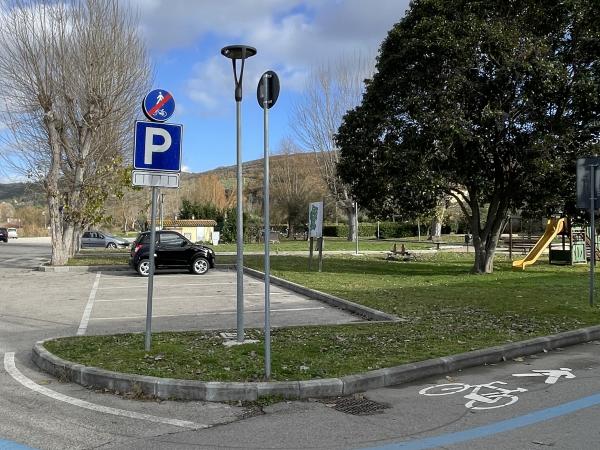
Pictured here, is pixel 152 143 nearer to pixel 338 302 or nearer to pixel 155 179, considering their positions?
pixel 155 179

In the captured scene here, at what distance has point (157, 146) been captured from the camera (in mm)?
7230

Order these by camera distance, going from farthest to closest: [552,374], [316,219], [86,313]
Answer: [316,219] < [86,313] < [552,374]

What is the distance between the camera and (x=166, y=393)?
5.76m

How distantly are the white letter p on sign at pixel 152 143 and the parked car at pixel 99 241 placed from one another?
39.3 meters

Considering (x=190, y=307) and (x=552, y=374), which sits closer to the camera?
(x=552, y=374)

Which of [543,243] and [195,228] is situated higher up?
[195,228]

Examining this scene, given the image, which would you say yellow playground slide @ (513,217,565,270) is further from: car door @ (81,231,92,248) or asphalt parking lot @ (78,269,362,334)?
car door @ (81,231,92,248)

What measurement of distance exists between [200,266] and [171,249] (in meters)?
1.20

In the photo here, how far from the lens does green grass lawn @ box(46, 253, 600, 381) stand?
6.51 metres

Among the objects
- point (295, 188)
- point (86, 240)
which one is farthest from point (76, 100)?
point (295, 188)

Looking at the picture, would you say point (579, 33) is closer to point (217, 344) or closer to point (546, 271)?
point (546, 271)

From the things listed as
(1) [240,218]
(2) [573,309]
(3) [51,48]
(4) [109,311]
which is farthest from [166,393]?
(3) [51,48]

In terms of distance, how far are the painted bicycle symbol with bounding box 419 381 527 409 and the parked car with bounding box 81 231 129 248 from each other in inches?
1634

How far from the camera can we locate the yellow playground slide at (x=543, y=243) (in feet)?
77.1
